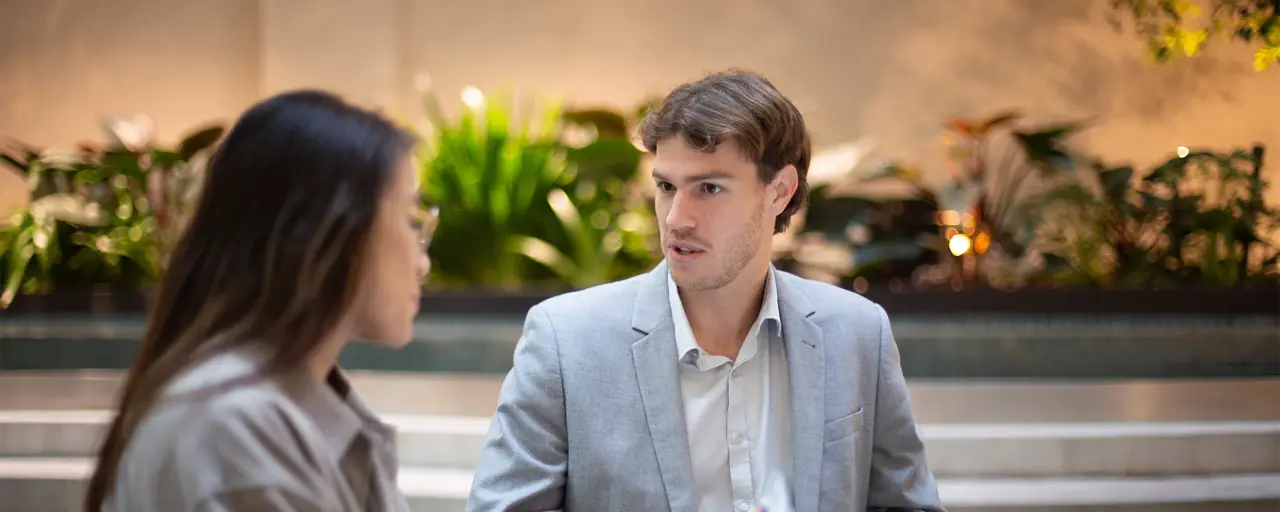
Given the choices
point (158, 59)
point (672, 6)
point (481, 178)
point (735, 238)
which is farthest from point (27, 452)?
point (672, 6)

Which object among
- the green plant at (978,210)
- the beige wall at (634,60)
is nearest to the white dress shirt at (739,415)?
the green plant at (978,210)

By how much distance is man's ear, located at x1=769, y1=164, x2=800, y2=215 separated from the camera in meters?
1.73

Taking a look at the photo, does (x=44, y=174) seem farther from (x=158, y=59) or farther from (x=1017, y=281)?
(x=1017, y=281)

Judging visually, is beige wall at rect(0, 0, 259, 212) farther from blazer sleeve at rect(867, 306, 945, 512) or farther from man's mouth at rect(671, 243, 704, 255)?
blazer sleeve at rect(867, 306, 945, 512)

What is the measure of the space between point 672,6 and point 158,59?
2.69 meters

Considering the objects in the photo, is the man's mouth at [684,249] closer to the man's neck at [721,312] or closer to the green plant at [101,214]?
the man's neck at [721,312]

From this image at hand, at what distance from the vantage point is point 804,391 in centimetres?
164

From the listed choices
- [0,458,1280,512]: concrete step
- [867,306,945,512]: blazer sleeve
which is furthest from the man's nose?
[0,458,1280,512]: concrete step

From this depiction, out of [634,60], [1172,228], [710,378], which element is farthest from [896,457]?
[634,60]

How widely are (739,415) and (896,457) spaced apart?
0.25 meters

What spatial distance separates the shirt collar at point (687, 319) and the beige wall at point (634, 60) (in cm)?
409

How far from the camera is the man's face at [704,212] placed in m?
1.65

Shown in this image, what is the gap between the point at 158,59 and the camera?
5.73 metres

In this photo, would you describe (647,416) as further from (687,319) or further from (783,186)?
(783,186)
